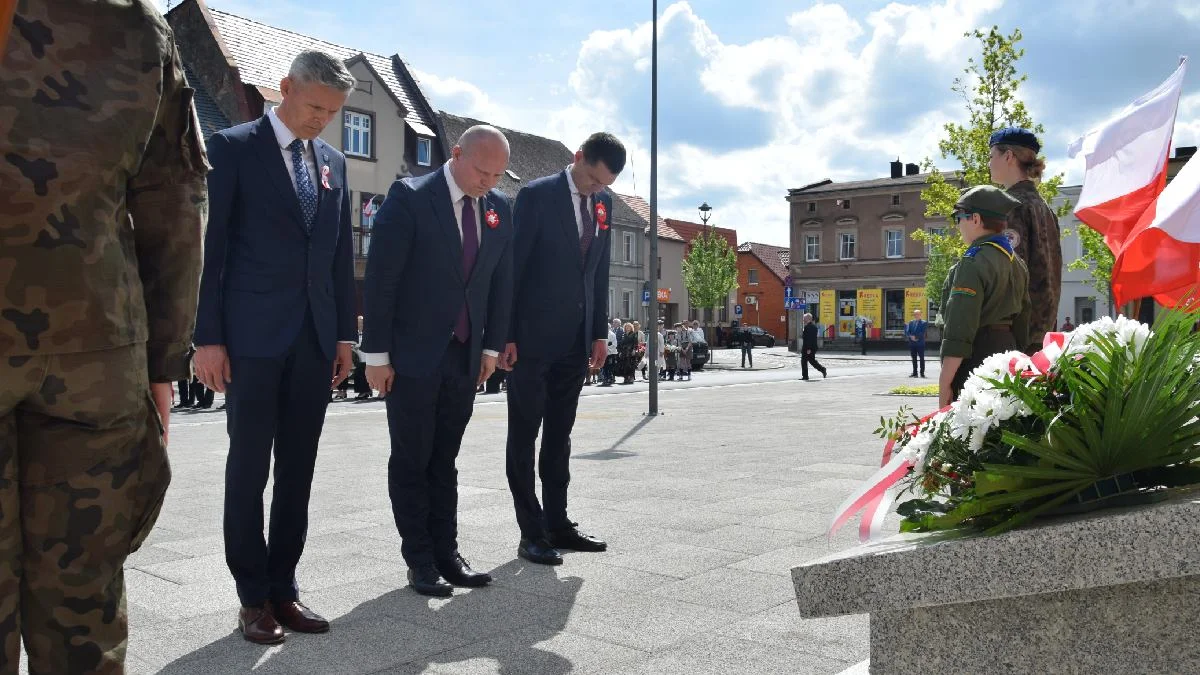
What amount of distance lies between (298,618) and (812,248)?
216 ft

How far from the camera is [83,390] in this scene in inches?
84.5

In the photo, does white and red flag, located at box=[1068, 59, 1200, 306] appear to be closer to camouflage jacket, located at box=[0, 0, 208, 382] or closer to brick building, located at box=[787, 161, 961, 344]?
camouflage jacket, located at box=[0, 0, 208, 382]

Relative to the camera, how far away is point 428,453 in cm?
491

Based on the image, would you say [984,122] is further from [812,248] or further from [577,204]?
[812,248]

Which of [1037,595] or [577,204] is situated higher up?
[577,204]

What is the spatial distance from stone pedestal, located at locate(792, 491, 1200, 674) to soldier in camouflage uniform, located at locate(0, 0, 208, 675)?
1.45 m

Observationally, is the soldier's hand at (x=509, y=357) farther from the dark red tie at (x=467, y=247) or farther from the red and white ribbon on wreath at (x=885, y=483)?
the red and white ribbon on wreath at (x=885, y=483)

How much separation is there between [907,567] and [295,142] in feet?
9.89

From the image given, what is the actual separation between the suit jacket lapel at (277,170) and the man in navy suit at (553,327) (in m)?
1.75

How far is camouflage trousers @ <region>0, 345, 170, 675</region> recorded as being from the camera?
2.11m

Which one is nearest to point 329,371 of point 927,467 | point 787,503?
point 927,467

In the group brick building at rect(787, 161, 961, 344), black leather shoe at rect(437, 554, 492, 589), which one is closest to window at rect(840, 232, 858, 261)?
brick building at rect(787, 161, 961, 344)

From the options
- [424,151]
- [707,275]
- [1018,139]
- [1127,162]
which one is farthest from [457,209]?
[707,275]

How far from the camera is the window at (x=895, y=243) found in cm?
6488
